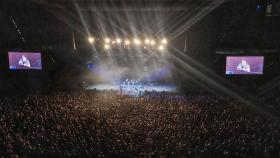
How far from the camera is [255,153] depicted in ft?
30.9

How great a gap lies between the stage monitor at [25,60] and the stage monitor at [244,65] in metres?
14.1

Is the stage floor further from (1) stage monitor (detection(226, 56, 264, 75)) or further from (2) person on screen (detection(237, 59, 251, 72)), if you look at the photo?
(2) person on screen (detection(237, 59, 251, 72))

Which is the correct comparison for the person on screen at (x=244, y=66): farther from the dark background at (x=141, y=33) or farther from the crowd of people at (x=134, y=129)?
the crowd of people at (x=134, y=129)

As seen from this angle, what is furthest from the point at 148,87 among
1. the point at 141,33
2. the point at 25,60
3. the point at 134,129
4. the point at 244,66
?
the point at 134,129

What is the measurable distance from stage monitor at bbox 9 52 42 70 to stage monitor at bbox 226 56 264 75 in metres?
14.1

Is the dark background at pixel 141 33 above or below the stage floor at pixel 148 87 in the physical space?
above

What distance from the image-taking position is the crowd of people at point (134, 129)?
972 cm

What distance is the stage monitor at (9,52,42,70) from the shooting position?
21.6m

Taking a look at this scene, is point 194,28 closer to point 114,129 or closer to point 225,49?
point 225,49

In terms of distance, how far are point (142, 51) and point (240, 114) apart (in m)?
11.2

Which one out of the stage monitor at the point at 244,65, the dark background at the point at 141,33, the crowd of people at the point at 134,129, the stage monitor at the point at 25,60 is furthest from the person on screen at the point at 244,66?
the stage monitor at the point at 25,60

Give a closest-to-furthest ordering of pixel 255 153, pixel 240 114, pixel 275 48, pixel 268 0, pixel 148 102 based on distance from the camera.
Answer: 1. pixel 255 153
2. pixel 240 114
3. pixel 148 102
4. pixel 268 0
5. pixel 275 48

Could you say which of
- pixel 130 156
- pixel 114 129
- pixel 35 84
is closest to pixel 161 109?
pixel 114 129

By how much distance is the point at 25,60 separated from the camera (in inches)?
856
